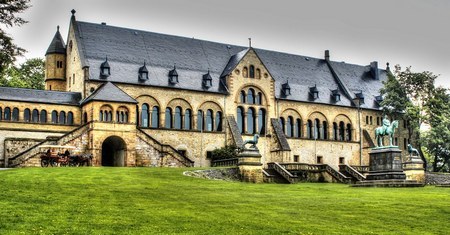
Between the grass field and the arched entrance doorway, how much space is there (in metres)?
20.6

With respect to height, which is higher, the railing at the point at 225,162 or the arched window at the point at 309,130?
the arched window at the point at 309,130

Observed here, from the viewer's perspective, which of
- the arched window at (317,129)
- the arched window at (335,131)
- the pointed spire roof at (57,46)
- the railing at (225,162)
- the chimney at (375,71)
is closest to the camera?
the railing at (225,162)

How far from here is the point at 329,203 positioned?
94.9 ft

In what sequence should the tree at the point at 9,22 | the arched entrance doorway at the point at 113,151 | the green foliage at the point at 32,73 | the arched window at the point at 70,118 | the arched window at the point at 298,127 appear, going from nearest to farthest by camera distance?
1. the tree at the point at 9,22
2. the arched entrance doorway at the point at 113,151
3. the arched window at the point at 70,118
4. the arched window at the point at 298,127
5. the green foliage at the point at 32,73

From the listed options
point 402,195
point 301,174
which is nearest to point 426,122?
point 301,174

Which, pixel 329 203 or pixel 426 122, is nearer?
pixel 329 203

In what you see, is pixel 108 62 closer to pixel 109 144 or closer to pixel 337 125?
pixel 109 144

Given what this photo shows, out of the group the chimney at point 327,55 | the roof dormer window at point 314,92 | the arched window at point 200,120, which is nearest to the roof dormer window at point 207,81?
the arched window at point 200,120

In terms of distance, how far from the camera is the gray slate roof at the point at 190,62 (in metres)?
63.6

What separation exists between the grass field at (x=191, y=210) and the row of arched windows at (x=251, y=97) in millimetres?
34411

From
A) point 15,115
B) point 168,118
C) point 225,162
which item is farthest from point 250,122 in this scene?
point 15,115

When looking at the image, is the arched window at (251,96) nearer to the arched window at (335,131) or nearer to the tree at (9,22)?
the arched window at (335,131)

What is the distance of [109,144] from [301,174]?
61.7ft

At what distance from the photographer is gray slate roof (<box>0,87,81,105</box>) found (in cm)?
5656
